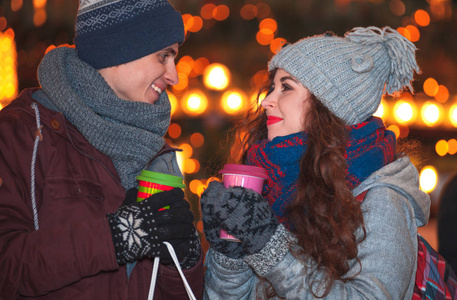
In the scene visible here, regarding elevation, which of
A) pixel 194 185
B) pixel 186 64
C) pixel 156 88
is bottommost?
pixel 194 185

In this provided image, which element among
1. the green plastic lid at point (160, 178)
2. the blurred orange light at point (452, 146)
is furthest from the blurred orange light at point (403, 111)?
the green plastic lid at point (160, 178)

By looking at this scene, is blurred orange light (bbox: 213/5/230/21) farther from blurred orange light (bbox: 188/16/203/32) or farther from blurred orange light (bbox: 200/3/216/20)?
blurred orange light (bbox: 188/16/203/32)

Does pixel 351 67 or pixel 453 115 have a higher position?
pixel 351 67

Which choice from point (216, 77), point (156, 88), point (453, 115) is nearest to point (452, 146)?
point (453, 115)

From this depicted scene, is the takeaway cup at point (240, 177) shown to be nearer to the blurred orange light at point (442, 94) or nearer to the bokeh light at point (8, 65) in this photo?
the bokeh light at point (8, 65)

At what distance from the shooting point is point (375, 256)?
67.4 inches

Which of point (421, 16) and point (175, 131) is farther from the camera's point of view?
point (421, 16)

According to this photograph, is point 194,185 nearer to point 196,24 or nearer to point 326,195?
point 196,24

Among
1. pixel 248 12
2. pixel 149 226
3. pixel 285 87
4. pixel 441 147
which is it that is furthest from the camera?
pixel 441 147

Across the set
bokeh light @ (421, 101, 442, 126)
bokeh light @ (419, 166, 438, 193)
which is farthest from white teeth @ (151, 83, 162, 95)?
bokeh light @ (419, 166, 438, 193)

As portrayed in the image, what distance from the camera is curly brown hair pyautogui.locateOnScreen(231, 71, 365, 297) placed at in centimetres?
176

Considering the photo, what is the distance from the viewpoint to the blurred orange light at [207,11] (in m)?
5.32

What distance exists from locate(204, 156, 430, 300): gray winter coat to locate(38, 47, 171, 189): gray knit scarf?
0.53 metres

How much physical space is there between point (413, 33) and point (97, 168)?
5.39m
